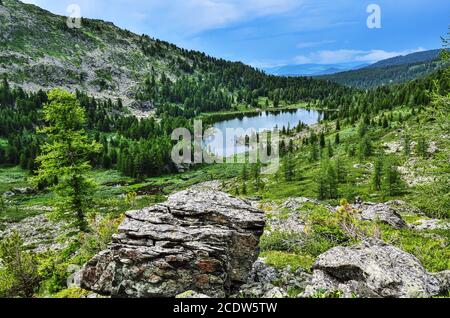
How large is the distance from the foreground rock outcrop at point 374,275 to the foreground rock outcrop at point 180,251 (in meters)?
3.26

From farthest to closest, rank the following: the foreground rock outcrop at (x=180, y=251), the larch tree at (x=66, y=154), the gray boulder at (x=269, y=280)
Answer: the larch tree at (x=66, y=154) < the gray boulder at (x=269, y=280) < the foreground rock outcrop at (x=180, y=251)

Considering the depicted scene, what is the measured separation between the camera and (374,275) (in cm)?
→ 1224

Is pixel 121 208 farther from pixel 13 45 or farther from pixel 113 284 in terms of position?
pixel 13 45

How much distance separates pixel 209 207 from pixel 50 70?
204 metres

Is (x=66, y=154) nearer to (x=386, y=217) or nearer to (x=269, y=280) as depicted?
(x=269, y=280)

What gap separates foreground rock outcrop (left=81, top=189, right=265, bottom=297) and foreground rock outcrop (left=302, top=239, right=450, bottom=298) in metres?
3.26

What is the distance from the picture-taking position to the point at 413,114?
401 ft

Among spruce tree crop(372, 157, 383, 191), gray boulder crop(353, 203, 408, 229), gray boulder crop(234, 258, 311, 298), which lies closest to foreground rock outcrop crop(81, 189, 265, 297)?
gray boulder crop(234, 258, 311, 298)

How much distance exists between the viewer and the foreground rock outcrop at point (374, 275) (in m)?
11.7

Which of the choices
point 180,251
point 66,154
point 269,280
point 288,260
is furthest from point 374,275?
point 66,154

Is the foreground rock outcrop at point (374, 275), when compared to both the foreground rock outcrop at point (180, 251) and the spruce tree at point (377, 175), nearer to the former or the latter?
the foreground rock outcrop at point (180, 251)

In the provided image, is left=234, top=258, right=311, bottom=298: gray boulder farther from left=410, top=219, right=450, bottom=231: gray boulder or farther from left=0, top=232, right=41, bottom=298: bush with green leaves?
left=410, top=219, right=450, bottom=231: gray boulder

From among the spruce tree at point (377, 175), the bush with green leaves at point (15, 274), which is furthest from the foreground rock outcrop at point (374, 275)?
the spruce tree at point (377, 175)

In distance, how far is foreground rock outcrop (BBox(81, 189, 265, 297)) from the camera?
1272cm
